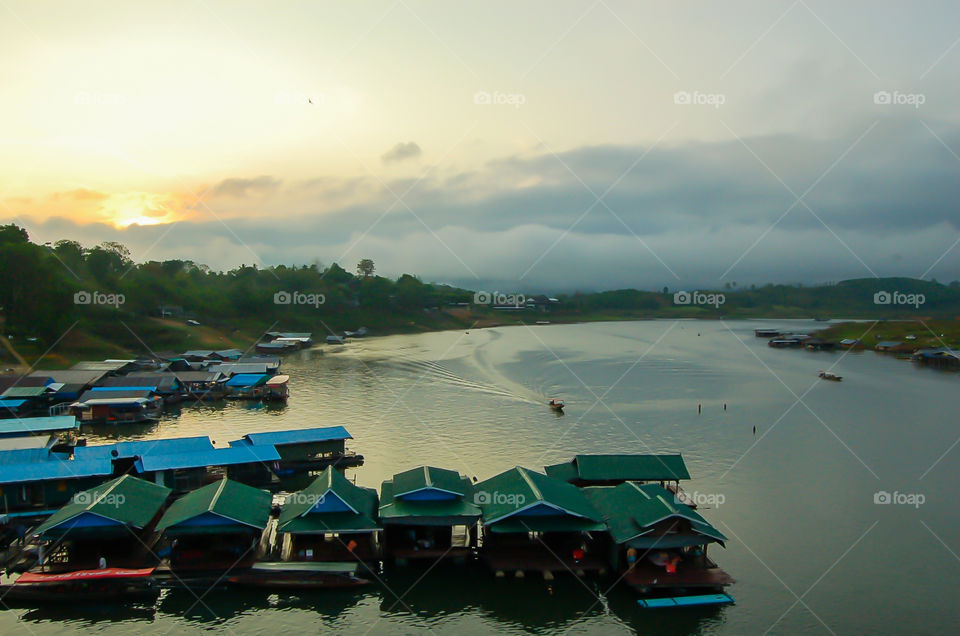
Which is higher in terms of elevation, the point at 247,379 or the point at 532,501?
the point at 247,379

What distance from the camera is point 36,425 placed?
22234mm

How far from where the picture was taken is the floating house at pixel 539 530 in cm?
1302

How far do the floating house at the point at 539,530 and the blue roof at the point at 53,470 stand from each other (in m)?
10.2

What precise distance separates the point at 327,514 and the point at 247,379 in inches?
927

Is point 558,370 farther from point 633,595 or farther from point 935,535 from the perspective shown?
point 633,595

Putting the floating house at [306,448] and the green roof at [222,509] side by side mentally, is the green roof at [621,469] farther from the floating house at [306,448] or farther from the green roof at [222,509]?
the green roof at [222,509]

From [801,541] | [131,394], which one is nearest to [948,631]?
[801,541]

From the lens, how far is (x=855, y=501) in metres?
18.8

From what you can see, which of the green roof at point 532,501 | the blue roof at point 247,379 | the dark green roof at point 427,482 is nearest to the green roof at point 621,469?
the green roof at point 532,501

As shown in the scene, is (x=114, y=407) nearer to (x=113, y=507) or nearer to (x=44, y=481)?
(x=44, y=481)

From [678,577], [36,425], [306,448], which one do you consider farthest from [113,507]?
[36,425]

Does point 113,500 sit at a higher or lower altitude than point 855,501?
higher

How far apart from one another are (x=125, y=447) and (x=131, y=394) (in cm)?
1291

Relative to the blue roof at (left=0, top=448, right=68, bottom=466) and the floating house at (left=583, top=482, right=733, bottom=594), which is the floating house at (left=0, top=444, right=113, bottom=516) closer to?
the blue roof at (left=0, top=448, right=68, bottom=466)
